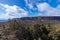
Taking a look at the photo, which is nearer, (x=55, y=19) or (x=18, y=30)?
(x=18, y=30)

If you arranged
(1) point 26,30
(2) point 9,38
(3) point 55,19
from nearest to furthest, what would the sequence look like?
(2) point 9,38 → (1) point 26,30 → (3) point 55,19

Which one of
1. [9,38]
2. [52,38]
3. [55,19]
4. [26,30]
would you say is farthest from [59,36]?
[55,19]

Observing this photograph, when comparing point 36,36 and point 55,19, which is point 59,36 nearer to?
point 36,36

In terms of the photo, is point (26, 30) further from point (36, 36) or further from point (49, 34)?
point (49, 34)

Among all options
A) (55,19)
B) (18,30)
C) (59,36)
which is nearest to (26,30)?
(18,30)

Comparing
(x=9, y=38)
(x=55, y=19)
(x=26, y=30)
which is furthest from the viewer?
(x=55, y=19)

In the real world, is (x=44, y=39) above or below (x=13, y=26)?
below

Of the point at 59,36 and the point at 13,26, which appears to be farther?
the point at 13,26

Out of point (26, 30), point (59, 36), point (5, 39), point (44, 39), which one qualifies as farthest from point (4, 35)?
point (59, 36)

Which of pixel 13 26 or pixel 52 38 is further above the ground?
pixel 13 26
